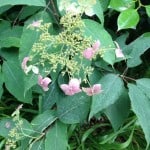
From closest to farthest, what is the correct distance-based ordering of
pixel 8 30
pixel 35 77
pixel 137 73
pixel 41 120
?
1. pixel 35 77
2. pixel 41 120
3. pixel 8 30
4. pixel 137 73

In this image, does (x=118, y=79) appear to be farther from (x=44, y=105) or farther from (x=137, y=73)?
(x=137, y=73)

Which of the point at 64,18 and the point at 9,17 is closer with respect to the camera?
the point at 64,18

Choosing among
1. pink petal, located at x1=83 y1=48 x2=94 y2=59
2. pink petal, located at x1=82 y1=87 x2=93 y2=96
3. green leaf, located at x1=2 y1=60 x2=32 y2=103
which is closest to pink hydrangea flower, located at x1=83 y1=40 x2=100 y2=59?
pink petal, located at x1=83 y1=48 x2=94 y2=59

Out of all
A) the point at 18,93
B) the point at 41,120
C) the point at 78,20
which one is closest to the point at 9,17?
the point at 18,93

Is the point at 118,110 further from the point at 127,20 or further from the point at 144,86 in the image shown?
the point at 127,20

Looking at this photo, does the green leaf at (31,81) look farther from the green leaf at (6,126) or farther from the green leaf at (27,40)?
the green leaf at (6,126)

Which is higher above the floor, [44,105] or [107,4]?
[107,4]
